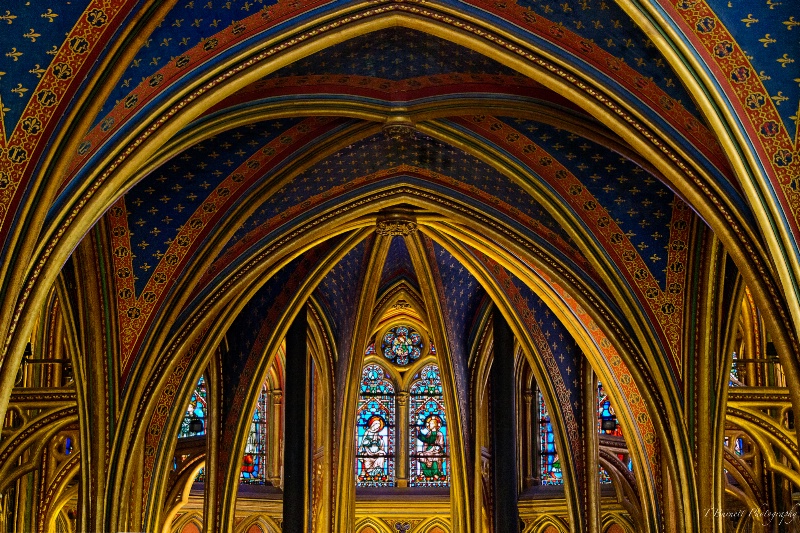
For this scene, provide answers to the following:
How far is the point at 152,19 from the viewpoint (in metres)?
12.4

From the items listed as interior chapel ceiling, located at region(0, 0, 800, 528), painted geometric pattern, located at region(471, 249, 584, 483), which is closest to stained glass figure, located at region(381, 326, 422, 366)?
interior chapel ceiling, located at region(0, 0, 800, 528)

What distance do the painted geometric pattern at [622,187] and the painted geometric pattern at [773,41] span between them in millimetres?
4237

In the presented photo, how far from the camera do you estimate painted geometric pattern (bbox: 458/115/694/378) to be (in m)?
16.9

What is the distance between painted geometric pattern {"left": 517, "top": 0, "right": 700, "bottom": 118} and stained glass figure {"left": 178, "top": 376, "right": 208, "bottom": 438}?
13.2m

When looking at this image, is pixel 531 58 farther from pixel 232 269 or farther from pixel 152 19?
pixel 232 269

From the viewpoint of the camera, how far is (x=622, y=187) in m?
16.9

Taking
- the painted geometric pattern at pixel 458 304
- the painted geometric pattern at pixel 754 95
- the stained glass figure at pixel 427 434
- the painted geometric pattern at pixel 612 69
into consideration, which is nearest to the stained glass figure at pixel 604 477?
the painted geometric pattern at pixel 458 304

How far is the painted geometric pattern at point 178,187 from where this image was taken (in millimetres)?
16562

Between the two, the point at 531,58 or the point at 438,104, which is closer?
the point at 531,58

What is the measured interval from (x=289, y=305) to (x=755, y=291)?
9.20 m

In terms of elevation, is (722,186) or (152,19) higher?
(152,19)

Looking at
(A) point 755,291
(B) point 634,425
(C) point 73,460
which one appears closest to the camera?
(A) point 755,291

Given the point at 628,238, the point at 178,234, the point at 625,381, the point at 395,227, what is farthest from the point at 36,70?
the point at 625,381

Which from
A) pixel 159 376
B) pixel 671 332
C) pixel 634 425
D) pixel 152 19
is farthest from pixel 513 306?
pixel 152 19
